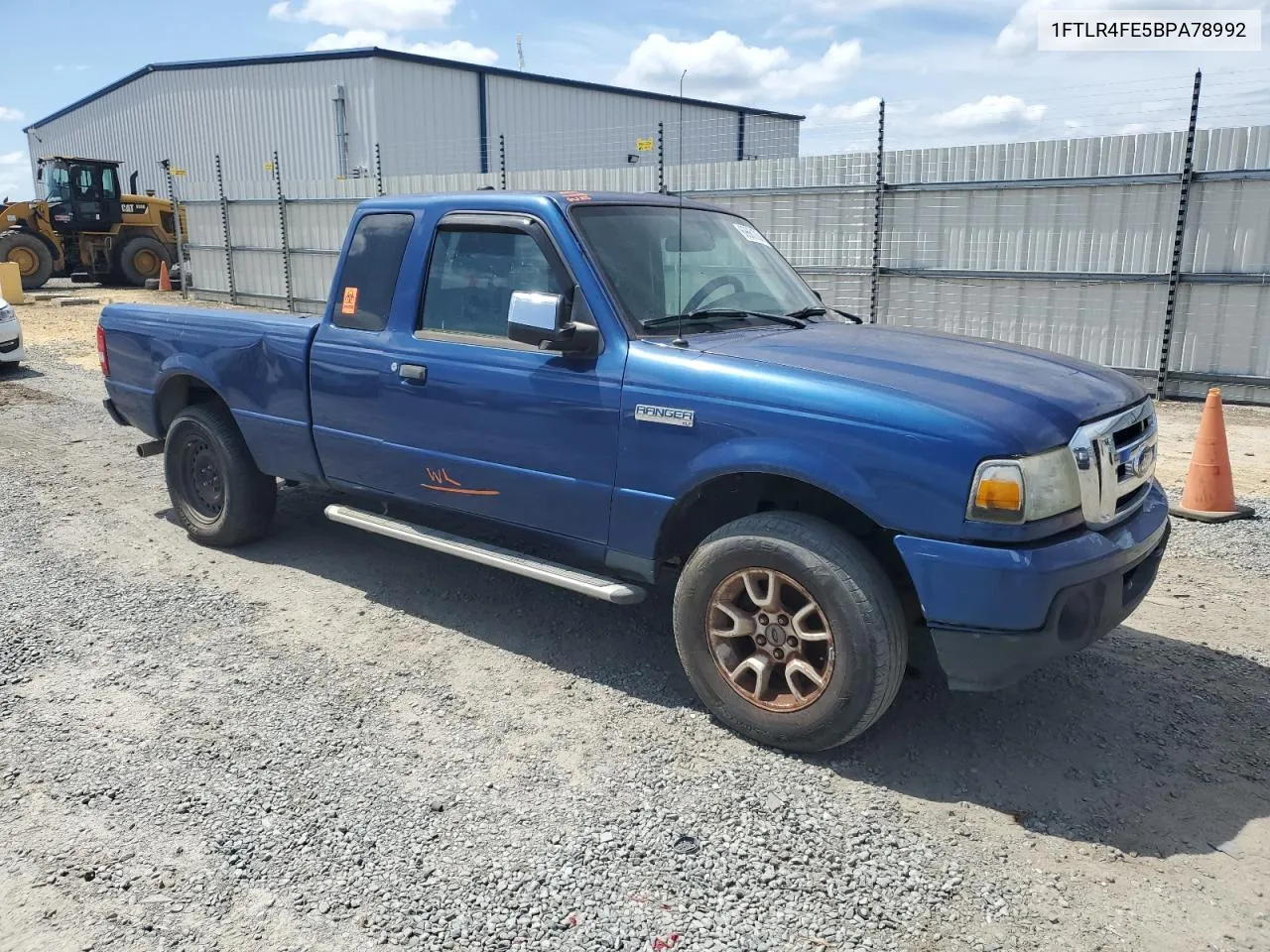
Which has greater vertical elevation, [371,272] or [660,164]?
[660,164]

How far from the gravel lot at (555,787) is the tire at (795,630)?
188 millimetres

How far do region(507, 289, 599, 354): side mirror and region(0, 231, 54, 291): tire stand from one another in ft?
80.3

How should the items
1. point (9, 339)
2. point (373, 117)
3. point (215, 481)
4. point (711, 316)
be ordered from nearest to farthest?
point (711, 316), point (215, 481), point (9, 339), point (373, 117)

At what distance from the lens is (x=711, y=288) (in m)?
4.31

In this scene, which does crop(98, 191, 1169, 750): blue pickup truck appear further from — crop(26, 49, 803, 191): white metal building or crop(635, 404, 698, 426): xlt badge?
crop(26, 49, 803, 191): white metal building

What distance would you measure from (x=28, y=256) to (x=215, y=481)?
74.6 feet

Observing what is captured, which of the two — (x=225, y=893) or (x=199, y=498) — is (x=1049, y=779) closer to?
(x=225, y=893)

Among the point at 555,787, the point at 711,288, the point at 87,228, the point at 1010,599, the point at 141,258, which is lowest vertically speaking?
the point at 555,787

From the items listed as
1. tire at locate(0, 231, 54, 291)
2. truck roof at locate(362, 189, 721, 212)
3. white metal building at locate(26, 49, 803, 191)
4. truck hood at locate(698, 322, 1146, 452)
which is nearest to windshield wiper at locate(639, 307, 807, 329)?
truck hood at locate(698, 322, 1146, 452)

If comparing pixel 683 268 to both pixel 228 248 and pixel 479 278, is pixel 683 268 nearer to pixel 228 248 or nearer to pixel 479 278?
pixel 479 278

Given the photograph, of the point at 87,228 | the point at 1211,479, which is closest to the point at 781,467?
the point at 1211,479

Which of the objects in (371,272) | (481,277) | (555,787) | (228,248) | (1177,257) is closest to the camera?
(555,787)

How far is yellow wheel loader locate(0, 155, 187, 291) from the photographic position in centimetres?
2467

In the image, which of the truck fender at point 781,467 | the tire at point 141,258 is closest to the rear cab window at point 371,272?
the truck fender at point 781,467
